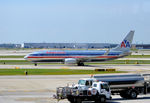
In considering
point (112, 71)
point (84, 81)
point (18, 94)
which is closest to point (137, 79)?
point (84, 81)

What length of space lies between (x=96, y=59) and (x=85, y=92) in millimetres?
63829

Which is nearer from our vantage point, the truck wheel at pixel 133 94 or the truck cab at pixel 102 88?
the truck cab at pixel 102 88

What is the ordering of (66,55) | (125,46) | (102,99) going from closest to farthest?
(102,99) < (66,55) < (125,46)

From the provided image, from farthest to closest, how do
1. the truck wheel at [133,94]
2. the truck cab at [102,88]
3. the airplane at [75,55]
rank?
the airplane at [75,55], the truck wheel at [133,94], the truck cab at [102,88]

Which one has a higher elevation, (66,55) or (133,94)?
(66,55)

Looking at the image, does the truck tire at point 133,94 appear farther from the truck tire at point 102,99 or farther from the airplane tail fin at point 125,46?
the airplane tail fin at point 125,46

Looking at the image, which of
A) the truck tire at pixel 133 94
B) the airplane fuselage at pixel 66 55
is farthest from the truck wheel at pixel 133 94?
the airplane fuselage at pixel 66 55

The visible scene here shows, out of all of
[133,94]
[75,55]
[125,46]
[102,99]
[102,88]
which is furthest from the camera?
[125,46]

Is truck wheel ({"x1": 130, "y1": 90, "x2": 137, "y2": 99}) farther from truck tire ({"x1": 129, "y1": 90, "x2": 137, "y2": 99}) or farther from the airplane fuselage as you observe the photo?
the airplane fuselage

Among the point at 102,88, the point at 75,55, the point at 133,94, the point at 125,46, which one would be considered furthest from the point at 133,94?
the point at 125,46

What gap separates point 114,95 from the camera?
4328cm

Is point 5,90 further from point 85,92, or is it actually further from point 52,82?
point 85,92

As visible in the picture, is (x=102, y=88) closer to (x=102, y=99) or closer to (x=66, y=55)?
(x=102, y=99)

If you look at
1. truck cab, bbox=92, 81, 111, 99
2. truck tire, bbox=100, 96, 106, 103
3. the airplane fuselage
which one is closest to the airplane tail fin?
the airplane fuselage
